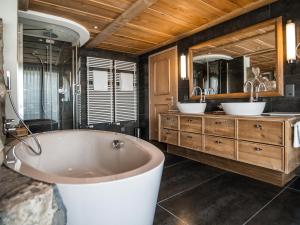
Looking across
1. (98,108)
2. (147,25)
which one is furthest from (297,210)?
(98,108)

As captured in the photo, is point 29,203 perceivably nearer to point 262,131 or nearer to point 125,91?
point 262,131

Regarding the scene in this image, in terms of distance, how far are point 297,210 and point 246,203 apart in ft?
1.21

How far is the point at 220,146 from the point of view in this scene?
7.63 feet

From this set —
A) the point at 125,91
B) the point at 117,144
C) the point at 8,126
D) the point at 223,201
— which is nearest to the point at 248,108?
the point at 223,201

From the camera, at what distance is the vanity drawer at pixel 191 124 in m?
2.57

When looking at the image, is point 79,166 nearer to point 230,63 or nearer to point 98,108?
point 98,108

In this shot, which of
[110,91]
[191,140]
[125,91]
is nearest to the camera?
[191,140]

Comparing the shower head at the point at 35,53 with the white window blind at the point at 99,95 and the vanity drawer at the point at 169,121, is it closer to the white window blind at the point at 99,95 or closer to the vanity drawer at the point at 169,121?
the white window blind at the point at 99,95

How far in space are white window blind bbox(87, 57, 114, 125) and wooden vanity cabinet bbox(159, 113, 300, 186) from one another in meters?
1.67

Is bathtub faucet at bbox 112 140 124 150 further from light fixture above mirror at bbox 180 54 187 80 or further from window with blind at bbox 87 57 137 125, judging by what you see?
window with blind at bbox 87 57 137 125

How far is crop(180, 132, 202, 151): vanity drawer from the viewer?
256cm

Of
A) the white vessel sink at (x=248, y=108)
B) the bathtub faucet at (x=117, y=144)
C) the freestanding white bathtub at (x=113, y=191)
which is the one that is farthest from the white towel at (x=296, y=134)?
the bathtub faucet at (x=117, y=144)

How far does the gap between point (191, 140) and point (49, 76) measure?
2392mm

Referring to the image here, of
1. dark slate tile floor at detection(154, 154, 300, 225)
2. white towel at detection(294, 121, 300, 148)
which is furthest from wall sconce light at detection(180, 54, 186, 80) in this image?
white towel at detection(294, 121, 300, 148)
